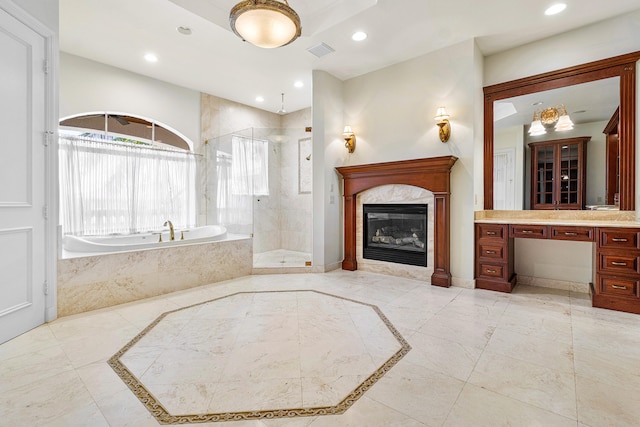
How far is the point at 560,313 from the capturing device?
9.34ft

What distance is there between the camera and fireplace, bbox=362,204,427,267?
416 centimetres

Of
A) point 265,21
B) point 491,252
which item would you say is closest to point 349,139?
point 491,252

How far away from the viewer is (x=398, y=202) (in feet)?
14.2

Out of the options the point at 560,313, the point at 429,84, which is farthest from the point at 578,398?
the point at 429,84

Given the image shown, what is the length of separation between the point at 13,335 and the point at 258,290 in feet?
6.87

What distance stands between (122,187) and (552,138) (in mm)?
5869

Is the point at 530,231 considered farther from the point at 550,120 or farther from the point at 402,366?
the point at 402,366

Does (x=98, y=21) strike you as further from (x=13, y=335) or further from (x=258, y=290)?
(x=258, y=290)

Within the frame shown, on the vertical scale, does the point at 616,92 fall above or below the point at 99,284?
above

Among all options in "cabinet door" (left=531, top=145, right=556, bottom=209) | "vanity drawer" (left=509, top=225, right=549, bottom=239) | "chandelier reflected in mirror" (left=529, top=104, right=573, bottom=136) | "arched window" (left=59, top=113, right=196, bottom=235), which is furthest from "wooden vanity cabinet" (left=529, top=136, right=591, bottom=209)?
"arched window" (left=59, top=113, right=196, bottom=235)

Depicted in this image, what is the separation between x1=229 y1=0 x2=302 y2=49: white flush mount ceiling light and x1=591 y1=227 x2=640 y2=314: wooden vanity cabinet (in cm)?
345

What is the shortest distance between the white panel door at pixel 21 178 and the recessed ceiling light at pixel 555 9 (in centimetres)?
482

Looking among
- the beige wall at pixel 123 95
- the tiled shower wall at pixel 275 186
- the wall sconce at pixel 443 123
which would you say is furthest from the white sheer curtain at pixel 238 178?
the wall sconce at pixel 443 123

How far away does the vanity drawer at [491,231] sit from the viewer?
3.51 m
